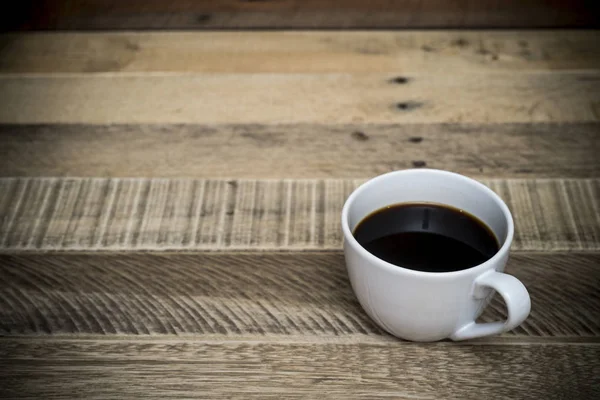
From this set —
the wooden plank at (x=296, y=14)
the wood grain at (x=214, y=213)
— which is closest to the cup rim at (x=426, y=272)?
the wood grain at (x=214, y=213)

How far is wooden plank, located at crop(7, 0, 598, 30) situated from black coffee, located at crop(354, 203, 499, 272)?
556 millimetres

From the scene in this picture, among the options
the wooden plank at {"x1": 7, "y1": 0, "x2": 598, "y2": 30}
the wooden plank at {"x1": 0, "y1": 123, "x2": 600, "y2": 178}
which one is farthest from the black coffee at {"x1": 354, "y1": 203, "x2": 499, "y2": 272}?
the wooden plank at {"x1": 7, "y1": 0, "x2": 598, "y2": 30}

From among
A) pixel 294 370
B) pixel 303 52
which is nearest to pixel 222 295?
pixel 294 370

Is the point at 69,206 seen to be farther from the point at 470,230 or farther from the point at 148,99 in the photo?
the point at 470,230

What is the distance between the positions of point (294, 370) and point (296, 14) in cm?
73

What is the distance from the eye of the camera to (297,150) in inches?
32.0

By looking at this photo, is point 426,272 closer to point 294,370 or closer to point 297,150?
point 294,370

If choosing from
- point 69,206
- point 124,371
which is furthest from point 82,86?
point 124,371

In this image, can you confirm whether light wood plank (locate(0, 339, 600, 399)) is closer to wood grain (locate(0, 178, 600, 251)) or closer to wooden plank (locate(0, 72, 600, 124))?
wood grain (locate(0, 178, 600, 251))

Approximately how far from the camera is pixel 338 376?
539mm

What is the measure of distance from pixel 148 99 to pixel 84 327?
0.41 metres

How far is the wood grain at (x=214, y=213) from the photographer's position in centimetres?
68

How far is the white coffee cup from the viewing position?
496 mm

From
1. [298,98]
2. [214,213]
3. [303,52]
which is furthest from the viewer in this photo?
[303,52]
